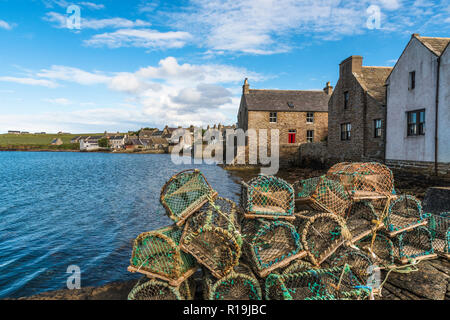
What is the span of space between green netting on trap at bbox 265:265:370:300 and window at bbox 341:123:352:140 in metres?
19.7

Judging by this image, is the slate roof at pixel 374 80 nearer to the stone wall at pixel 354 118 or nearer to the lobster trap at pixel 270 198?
the stone wall at pixel 354 118

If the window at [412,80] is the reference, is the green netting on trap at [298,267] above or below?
below

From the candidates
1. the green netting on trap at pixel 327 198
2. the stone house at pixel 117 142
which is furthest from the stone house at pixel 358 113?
the stone house at pixel 117 142

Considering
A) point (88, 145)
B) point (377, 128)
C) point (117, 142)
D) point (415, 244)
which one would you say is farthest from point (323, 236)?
point (88, 145)

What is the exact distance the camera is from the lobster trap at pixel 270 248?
4.50 meters

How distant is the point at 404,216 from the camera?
20.9 ft

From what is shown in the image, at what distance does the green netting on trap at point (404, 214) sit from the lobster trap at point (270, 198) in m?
2.18

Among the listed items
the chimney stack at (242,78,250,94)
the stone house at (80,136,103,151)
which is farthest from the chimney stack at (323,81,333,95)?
the stone house at (80,136,103,151)

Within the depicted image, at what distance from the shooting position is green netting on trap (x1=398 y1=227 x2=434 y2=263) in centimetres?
569

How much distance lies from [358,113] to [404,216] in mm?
16330

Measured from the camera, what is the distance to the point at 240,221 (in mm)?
6043

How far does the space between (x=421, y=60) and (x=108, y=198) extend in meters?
21.2

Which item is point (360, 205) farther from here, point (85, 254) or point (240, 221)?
point (85, 254)
